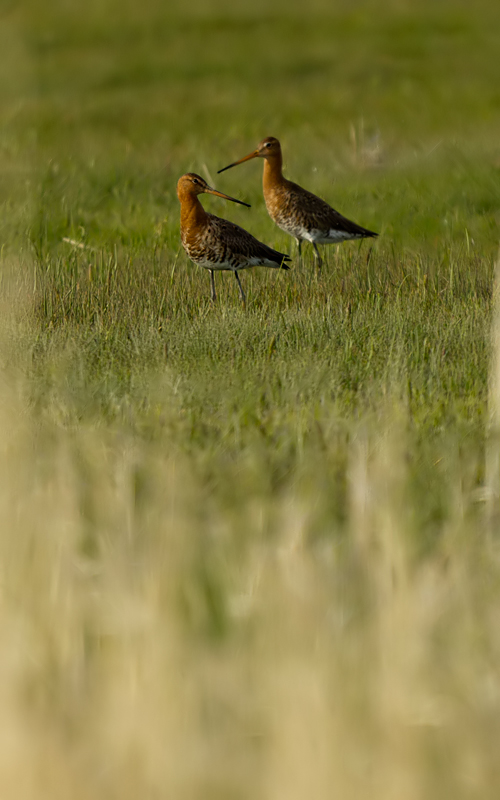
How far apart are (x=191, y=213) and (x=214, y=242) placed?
388 millimetres

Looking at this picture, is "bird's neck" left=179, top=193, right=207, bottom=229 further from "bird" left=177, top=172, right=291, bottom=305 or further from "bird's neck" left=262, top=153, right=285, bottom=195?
"bird's neck" left=262, top=153, right=285, bottom=195

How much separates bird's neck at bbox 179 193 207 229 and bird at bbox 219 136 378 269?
31.1 inches

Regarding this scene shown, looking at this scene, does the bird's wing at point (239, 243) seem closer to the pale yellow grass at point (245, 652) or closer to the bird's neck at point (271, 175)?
the bird's neck at point (271, 175)

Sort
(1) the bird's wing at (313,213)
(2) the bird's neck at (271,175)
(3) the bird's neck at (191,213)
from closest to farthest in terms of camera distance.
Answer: (3) the bird's neck at (191,213) < (1) the bird's wing at (313,213) < (2) the bird's neck at (271,175)

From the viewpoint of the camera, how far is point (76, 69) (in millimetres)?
21375

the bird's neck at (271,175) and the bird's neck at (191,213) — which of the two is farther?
the bird's neck at (271,175)

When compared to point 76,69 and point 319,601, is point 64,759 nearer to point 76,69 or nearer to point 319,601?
point 319,601

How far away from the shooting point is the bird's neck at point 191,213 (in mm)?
7367

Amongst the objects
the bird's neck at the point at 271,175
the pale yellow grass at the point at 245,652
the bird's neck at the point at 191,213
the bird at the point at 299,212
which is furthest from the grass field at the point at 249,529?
the bird's neck at the point at 271,175

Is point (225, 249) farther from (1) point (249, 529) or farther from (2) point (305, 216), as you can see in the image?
(1) point (249, 529)

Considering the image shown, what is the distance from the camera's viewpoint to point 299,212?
8.27 metres

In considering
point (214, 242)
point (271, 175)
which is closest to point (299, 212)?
point (271, 175)

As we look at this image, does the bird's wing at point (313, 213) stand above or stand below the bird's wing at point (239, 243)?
above

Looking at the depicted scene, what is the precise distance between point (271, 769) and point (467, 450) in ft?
6.11
